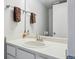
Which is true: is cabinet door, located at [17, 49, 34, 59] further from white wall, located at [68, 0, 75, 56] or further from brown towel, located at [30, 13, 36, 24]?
brown towel, located at [30, 13, 36, 24]

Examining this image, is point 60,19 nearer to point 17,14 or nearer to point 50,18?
point 50,18

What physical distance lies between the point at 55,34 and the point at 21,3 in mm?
1294

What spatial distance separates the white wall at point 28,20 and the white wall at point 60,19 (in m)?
0.29

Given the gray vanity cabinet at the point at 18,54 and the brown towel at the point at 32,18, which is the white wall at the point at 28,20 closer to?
the brown towel at the point at 32,18

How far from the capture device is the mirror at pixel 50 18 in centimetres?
184

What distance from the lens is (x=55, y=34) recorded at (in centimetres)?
201

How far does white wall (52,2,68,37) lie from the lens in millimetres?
1806

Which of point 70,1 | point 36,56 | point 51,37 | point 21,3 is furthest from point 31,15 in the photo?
point 70,1

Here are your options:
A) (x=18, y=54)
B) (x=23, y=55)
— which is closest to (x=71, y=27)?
(x=23, y=55)

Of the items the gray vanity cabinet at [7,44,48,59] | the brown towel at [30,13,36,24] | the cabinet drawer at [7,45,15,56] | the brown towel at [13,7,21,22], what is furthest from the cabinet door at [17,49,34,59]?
the brown towel at [30,13,36,24]

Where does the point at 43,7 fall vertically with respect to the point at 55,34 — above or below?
above

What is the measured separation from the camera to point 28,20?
2.73 m

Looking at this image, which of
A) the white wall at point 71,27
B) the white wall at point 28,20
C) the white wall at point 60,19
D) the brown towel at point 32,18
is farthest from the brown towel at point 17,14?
the white wall at point 71,27
